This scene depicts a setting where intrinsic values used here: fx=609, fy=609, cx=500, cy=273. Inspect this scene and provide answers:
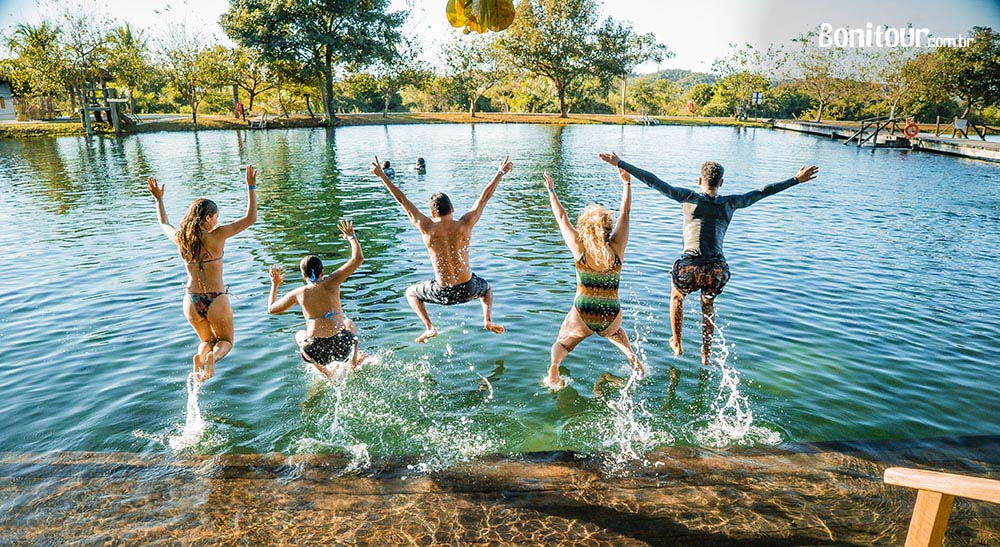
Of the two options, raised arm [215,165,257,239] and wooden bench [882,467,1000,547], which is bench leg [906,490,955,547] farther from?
raised arm [215,165,257,239]

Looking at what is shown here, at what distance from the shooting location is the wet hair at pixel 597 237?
20.1ft

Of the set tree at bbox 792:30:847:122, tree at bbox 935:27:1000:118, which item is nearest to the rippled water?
tree at bbox 935:27:1000:118

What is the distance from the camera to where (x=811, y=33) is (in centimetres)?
6825

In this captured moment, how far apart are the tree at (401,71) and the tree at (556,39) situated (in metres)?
10.2

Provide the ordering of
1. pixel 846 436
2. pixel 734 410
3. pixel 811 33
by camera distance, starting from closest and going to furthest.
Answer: pixel 846 436, pixel 734 410, pixel 811 33

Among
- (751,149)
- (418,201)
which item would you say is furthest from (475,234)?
(751,149)

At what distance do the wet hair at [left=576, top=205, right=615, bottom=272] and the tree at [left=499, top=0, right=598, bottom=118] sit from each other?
69.8 m

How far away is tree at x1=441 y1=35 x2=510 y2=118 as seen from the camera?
244 feet

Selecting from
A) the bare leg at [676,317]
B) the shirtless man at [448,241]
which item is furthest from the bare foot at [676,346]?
the shirtless man at [448,241]

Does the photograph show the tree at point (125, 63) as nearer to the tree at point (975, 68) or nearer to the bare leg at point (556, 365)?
the bare leg at point (556, 365)

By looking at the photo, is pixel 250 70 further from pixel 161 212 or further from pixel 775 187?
pixel 775 187

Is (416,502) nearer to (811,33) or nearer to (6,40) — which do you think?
(6,40)

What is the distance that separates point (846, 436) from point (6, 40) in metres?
66.3

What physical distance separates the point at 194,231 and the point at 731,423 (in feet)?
20.0
